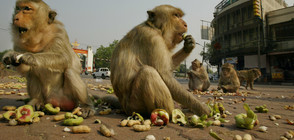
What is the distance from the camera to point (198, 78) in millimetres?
8000

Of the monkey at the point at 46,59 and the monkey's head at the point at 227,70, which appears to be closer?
the monkey at the point at 46,59

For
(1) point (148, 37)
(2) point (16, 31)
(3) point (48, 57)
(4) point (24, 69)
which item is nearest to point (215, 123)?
(1) point (148, 37)

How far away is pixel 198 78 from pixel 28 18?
6.77 metres

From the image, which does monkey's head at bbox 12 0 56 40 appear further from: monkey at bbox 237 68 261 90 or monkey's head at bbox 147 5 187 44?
monkey at bbox 237 68 261 90

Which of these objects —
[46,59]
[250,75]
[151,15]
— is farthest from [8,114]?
[250,75]

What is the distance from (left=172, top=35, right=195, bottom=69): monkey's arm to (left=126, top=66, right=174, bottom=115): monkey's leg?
27.7 inches

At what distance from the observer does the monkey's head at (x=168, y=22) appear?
2584 mm

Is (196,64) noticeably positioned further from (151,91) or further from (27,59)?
(27,59)

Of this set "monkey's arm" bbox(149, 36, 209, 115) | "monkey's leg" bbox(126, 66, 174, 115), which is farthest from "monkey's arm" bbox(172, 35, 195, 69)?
"monkey's leg" bbox(126, 66, 174, 115)

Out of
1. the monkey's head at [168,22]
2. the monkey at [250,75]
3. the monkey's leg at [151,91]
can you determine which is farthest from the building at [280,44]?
the monkey's leg at [151,91]

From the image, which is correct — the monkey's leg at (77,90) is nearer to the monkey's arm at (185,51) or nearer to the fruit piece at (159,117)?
the fruit piece at (159,117)

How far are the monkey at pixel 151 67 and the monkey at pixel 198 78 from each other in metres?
5.60

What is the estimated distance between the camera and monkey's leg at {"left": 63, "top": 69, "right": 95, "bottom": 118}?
2.58 meters

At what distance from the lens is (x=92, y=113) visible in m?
2.59
